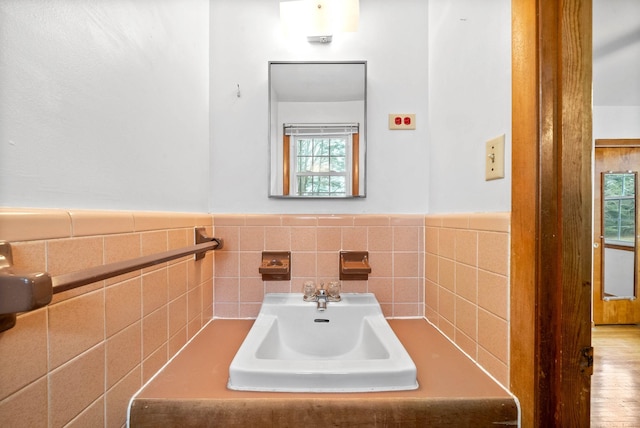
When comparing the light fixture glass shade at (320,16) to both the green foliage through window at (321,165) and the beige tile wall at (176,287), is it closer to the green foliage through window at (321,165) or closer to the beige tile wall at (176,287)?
the green foliage through window at (321,165)

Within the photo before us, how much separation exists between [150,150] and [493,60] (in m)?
1.01

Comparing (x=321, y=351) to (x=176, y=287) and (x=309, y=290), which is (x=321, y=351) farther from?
(x=176, y=287)

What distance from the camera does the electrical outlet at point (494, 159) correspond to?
715 millimetres

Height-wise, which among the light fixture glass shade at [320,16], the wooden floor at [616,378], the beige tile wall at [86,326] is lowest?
the wooden floor at [616,378]

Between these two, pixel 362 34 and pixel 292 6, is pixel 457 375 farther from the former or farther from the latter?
pixel 292 6

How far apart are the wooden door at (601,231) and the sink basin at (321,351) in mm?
3204

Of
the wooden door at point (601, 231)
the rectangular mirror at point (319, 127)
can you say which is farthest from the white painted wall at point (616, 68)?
the rectangular mirror at point (319, 127)

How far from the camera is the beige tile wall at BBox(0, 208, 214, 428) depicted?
39cm

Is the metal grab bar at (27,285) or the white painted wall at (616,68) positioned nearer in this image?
the metal grab bar at (27,285)

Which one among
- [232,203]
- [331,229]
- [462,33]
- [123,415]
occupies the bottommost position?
[123,415]

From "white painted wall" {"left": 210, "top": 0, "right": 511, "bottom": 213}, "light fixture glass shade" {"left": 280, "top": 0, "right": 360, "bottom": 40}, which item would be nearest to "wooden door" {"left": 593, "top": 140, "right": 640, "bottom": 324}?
"white painted wall" {"left": 210, "top": 0, "right": 511, "bottom": 213}

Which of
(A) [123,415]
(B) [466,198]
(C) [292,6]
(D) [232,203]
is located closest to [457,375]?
(B) [466,198]

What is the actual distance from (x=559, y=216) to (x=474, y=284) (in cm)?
31

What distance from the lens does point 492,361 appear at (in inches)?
28.9
